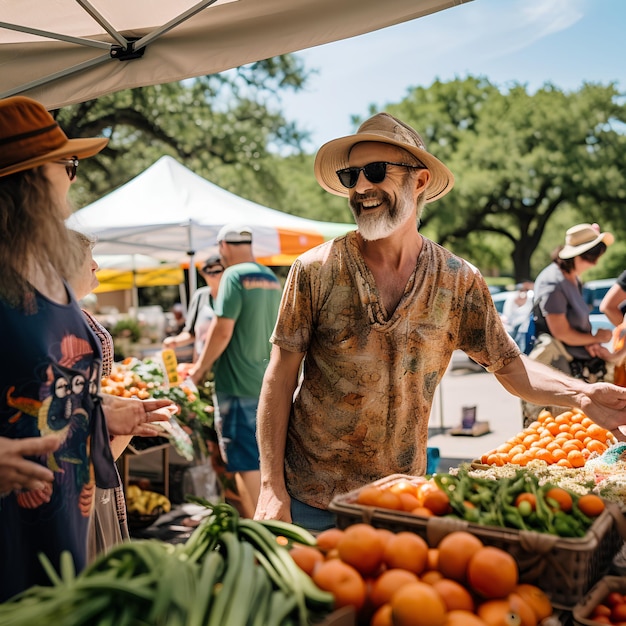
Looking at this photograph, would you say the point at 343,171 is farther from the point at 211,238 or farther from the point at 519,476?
the point at 211,238

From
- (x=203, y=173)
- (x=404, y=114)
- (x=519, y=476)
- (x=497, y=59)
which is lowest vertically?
(x=519, y=476)

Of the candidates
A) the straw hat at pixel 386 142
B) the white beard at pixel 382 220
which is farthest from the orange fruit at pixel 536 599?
the straw hat at pixel 386 142

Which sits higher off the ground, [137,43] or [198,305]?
[137,43]

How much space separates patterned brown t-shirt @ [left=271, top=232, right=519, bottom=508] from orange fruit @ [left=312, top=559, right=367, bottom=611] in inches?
50.8

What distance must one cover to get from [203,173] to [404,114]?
718 inches

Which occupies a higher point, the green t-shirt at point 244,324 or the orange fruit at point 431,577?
the green t-shirt at point 244,324

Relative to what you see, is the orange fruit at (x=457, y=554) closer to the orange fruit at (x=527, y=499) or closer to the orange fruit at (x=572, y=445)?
the orange fruit at (x=527, y=499)

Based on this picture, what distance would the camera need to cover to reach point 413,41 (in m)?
38.6

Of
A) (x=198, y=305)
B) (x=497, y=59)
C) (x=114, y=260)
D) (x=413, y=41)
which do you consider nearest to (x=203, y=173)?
(x=114, y=260)

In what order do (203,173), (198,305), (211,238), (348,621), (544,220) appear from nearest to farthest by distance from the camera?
1. (348,621)
2. (198,305)
3. (211,238)
4. (203,173)
5. (544,220)

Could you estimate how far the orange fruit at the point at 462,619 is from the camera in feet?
4.52

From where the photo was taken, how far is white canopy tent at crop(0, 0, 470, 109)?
127 inches

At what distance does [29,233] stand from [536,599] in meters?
1.62

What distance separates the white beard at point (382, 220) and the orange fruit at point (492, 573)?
5.18 feet
